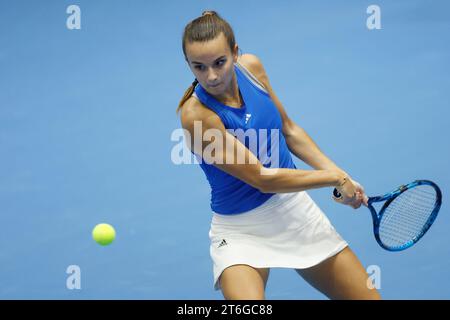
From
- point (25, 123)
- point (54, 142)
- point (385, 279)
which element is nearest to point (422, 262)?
point (385, 279)

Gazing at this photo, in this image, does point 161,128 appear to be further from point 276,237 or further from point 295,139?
point 276,237

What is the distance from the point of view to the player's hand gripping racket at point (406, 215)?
14.6 feet

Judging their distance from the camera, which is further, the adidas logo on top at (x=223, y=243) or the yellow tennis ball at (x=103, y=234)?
the yellow tennis ball at (x=103, y=234)

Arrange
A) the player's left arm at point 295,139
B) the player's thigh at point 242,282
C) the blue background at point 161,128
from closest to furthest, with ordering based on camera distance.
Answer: the player's thigh at point 242,282
the player's left arm at point 295,139
the blue background at point 161,128

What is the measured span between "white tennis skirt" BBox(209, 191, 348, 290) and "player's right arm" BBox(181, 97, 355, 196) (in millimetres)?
176

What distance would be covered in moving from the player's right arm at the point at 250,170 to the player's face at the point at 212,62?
14 cm

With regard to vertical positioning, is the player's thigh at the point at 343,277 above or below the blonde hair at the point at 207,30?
below

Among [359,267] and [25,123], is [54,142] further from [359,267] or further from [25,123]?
[359,267]

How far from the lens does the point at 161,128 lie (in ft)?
28.7

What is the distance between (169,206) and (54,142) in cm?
178

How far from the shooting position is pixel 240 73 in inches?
173

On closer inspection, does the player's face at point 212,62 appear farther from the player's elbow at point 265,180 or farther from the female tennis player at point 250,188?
the player's elbow at point 265,180

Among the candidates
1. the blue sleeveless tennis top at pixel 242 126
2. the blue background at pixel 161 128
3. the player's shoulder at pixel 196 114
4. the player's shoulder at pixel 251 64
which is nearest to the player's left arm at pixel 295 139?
the player's shoulder at pixel 251 64

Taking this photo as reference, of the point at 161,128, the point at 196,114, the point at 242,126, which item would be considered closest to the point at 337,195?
the point at 242,126
